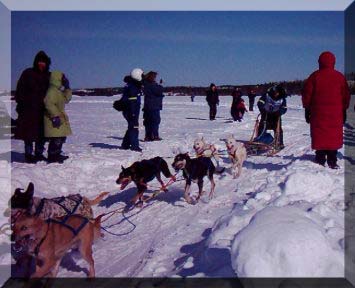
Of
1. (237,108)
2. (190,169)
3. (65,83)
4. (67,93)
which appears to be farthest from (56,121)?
(237,108)

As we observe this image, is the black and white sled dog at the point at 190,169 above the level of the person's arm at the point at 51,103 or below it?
below

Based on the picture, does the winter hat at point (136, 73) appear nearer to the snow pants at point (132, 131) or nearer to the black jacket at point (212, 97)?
the snow pants at point (132, 131)

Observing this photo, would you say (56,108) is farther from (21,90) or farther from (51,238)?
(51,238)

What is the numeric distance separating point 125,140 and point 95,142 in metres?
1.89

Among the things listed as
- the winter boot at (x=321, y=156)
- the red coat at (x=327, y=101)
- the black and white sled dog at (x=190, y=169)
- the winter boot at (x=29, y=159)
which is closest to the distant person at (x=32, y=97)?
the winter boot at (x=29, y=159)

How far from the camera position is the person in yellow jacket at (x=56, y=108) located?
725cm

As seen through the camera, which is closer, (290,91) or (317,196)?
(317,196)

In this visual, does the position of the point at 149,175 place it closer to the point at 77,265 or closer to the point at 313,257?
the point at 77,265

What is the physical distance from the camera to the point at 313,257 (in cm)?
307

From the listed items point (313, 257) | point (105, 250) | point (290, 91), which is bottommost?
point (105, 250)

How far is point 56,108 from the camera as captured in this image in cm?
734

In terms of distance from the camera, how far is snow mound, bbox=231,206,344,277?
3.03 m

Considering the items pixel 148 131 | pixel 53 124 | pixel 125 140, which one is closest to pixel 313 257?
pixel 53 124

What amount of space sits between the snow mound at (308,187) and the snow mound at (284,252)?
1.95 m
